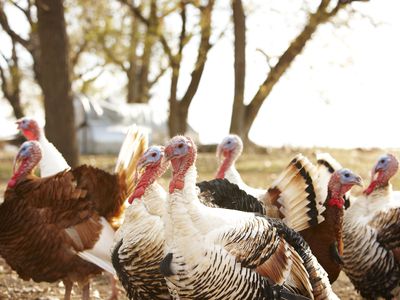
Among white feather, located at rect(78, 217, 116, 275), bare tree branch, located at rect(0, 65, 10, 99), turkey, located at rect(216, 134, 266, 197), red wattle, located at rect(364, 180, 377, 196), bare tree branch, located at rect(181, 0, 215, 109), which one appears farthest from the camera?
bare tree branch, located at rect(0, 65, 10, 99)

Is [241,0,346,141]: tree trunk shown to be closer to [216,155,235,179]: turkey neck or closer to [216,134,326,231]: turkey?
[216,155,235,179]: turkey neck

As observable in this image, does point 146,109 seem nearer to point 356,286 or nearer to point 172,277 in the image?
point 356,286

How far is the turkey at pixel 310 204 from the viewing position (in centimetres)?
434

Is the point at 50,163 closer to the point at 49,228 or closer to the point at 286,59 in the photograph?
the point at 49,228

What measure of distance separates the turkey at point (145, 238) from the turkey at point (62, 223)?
2.31ft

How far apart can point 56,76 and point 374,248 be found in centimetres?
568

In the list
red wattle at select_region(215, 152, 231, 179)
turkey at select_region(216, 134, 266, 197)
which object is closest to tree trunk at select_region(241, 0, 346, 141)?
turkey at select_region(216, 134, 266, 197)

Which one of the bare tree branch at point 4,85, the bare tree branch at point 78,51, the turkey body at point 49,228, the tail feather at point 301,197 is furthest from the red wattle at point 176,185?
the bare tree branch at point 78,51

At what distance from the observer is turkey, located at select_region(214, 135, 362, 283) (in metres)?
4.34

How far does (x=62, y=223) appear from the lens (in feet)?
15.7

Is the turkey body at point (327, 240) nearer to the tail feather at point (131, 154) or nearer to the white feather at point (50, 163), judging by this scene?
the tail feather at point (131, 154)

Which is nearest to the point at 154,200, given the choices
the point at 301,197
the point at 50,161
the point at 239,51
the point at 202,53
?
the point at 301,197

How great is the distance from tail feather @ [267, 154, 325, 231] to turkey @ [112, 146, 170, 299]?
808mm

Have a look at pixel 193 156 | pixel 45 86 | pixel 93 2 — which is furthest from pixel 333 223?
pixel 93 2
